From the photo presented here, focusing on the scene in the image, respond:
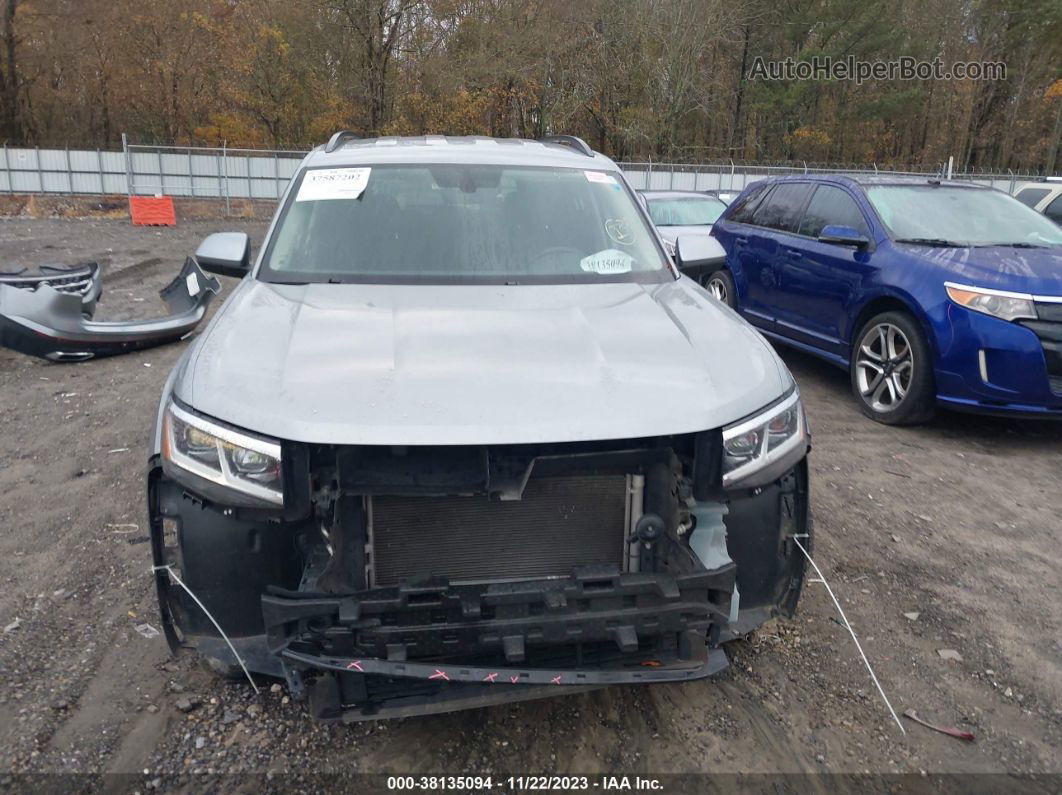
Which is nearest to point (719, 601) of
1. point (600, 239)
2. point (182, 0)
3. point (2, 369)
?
point (600, 239)

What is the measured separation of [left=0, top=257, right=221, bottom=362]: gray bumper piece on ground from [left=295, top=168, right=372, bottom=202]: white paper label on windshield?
4292 mm

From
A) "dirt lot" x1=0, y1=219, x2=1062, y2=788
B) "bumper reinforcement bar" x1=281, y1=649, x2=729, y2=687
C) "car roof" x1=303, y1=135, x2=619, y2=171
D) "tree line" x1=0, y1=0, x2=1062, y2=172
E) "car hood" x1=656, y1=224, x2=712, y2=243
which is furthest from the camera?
"tree line" x1=0, y1=0, x2=1062, y2=172

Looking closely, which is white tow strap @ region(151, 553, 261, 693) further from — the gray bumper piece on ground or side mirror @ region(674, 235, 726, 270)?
the gray bumper piece on ground

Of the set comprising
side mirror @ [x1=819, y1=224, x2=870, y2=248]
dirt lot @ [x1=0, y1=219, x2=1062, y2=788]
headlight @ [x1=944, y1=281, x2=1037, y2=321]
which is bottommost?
dirt lot @ [x1=0, y1=219, x2=1062, y2=788]

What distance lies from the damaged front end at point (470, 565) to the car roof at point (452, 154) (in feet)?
6.82

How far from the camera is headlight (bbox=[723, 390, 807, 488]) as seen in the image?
7.97ft

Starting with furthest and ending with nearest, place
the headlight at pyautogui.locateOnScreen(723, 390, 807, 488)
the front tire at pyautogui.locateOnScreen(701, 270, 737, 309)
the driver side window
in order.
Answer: the front tire at pyautogui.locateOnScreen(701, 270, 737, 309) → the driver side window → the headlight at pyautogui.locateOnScreen(723, 390, 807, 488)

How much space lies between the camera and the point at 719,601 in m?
2.38

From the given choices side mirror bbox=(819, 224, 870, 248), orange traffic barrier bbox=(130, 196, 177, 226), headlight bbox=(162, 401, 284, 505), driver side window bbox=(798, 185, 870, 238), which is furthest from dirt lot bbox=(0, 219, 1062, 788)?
orange traffic barrier bbox=(130, 196, 177, 226)

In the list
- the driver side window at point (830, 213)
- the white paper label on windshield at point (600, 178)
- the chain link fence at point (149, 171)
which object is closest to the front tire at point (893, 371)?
the driver side window at point (830, 213)

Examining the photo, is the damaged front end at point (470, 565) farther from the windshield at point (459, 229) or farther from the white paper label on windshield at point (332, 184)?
the white paper label on windshield at point (332, 184)

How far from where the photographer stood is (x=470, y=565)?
254cm

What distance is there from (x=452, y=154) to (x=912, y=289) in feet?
11.7

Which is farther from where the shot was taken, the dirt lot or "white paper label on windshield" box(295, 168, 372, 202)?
"white paper label on windshield" box(295, 168, 372, 202)
